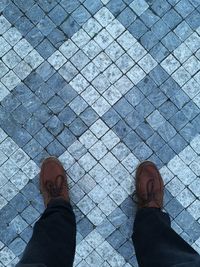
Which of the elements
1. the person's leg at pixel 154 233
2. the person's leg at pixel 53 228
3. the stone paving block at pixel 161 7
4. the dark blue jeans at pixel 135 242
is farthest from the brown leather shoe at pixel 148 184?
the stone paving block at pixel 161 7

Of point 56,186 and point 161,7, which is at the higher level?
point 161,7

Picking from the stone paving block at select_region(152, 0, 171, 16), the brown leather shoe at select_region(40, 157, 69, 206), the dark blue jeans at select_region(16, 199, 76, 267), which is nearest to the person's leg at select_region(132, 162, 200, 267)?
the dark blue jeans at select_region(16, 199, 76, 267)

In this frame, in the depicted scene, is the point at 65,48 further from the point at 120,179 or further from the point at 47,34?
the point at 120,179

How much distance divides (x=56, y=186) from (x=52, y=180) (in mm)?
63

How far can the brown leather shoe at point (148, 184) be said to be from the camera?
3.87m

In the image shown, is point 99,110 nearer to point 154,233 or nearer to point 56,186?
point 56,186

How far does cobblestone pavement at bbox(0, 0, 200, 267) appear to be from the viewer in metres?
3.90

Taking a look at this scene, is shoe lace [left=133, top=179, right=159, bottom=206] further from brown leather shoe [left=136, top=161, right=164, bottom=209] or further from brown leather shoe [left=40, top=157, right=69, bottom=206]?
brown leather shoe [left=40, top=157, right=69, bottom=206]

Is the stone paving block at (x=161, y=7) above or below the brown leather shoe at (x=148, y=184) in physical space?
above

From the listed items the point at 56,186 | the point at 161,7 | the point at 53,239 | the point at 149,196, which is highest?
the point at 161,7

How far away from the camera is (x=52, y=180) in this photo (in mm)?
3889

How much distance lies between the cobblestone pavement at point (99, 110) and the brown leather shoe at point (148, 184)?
9cm

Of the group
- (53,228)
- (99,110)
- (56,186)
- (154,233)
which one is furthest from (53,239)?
(99,110)

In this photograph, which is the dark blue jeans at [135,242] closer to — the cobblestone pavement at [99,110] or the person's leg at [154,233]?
the person's leg at [154,233]
